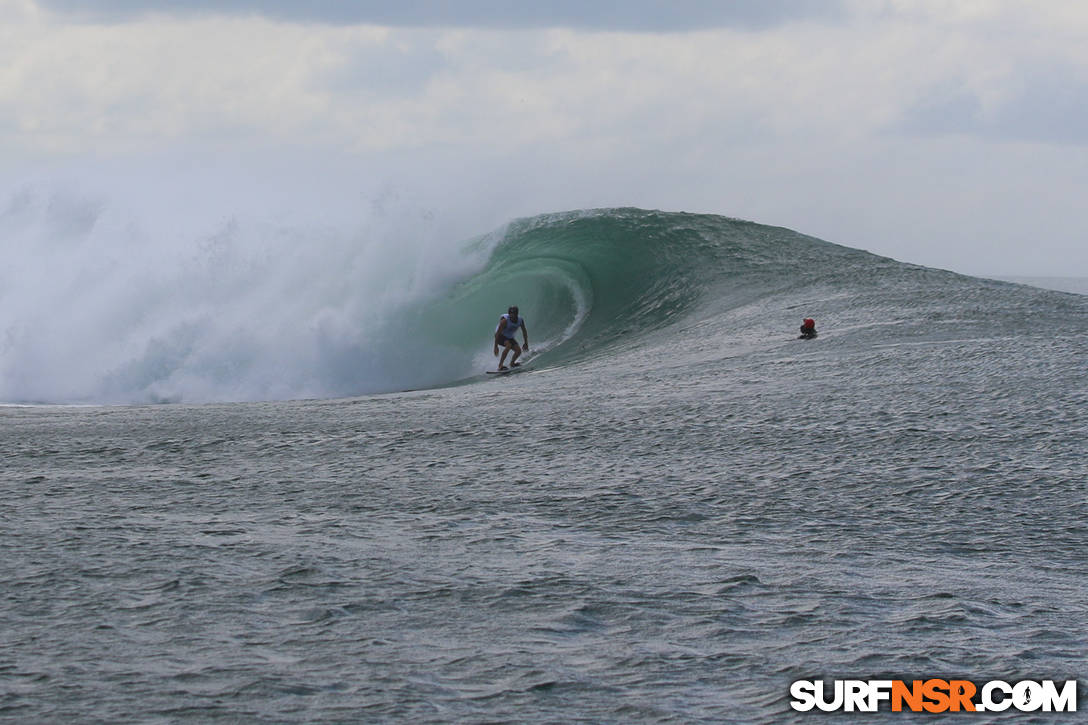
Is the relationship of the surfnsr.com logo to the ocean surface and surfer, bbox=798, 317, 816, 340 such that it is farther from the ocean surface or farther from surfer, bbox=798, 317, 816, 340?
surfer, bbox=798, 317, 816, 340

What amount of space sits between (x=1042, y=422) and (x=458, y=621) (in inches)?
240

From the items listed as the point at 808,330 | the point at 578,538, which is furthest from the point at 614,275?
the point at 578,538

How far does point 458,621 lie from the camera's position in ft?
16.5

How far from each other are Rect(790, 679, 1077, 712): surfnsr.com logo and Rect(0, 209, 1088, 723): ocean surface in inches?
3.3

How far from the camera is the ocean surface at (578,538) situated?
4391 mm

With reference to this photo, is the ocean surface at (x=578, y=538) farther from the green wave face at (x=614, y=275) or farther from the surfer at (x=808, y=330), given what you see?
the green wave face at (x=614, y=275)

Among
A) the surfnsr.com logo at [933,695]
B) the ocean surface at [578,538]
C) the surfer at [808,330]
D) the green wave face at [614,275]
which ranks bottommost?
the surfnsr.com logo at [933,695]

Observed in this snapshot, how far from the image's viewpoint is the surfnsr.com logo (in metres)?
4.15

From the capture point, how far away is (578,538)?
6598 mm

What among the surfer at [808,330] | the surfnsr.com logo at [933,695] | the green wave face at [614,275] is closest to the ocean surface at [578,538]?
the surfnsr.com logo at [933,695]

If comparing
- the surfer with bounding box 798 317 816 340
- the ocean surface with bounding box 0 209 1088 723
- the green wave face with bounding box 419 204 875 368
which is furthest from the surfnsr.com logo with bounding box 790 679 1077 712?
the green wave face with bounding box 419 204 875 368

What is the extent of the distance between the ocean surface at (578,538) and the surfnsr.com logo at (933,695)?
83 millimetres

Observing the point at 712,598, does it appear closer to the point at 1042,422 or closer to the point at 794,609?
the point at 794,609

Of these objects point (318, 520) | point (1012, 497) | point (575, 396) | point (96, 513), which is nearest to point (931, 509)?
point (1012, 497)
